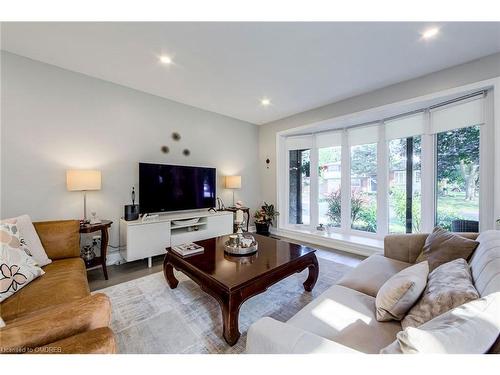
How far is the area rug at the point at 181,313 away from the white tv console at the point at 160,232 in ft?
1.37

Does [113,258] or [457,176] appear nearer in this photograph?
[457,176]

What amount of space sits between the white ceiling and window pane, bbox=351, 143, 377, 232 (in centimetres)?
111

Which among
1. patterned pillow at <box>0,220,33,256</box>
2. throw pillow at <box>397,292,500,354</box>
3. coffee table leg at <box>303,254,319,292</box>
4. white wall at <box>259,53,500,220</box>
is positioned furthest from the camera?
white wall at <box>259,53,500,220</box>

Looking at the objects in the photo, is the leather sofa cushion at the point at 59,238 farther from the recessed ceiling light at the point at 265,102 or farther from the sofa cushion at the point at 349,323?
the recessed ceiling light at the point at 265,102

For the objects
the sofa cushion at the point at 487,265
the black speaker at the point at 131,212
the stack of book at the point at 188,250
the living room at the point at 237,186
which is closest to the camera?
the sofa cushion at the point at 487,265

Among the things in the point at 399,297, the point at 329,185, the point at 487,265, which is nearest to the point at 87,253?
the point at 399,297

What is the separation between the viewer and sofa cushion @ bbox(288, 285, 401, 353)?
986mm

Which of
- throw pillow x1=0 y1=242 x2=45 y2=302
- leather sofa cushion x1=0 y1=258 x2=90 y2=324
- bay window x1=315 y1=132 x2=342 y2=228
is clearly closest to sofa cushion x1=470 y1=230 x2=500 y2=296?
leather sofa cushion x1=0 y1=258 x2=90 y2=324

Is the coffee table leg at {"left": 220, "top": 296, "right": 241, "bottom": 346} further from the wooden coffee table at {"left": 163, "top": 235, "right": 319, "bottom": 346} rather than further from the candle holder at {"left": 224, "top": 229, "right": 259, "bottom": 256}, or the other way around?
the candle holder at {"left": 224, "top": 229, "right": 259, "bottom": 256}

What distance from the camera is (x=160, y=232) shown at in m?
2.91

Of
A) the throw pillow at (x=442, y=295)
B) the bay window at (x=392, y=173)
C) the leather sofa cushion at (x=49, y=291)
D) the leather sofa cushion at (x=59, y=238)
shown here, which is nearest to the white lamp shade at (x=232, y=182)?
the bay window at (x=392, y=173)

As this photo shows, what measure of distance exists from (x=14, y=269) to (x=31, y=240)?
1.47 ft

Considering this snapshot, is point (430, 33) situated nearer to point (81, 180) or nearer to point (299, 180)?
point (299, 180)

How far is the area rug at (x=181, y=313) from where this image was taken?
4.77ft
